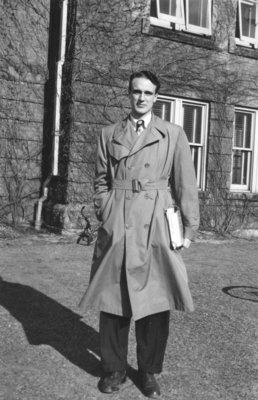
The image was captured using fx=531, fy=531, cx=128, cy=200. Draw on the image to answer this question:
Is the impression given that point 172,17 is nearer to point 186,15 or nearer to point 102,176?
point 186,15

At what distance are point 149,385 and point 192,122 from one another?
903 cm

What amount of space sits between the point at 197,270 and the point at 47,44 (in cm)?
551

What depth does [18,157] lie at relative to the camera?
1009 centimetres

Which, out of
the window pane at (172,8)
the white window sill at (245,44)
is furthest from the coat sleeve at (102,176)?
the white window sill at (245,44)

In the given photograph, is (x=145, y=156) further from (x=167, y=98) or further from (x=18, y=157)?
(x=167, y=98)

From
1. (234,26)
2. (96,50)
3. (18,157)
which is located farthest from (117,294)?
(234,26)

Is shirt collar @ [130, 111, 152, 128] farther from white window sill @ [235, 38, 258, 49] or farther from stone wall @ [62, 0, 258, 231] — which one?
white window sill @ [235, 38, 258, 49]

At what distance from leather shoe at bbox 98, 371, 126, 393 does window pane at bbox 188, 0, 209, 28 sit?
9726mm

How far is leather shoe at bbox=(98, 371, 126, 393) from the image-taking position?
342cm

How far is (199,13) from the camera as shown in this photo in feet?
38.6

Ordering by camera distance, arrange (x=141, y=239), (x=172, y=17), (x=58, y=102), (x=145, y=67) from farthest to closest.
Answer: (x=172, y=17) → (x=145, y=67) → (x=58, y=102) → (x=141, y=239)

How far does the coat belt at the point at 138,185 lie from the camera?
336cm

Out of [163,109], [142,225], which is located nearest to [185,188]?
[142,225]

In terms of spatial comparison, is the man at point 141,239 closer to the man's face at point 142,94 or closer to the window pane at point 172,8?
the man's face at point 142,94
